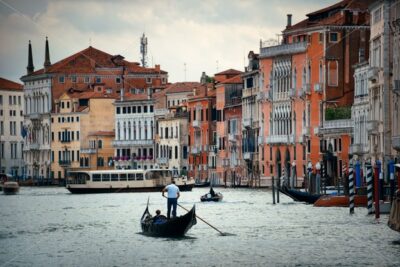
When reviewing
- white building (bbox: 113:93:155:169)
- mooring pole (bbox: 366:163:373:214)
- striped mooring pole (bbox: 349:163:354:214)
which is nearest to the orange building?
striped mooring pole (bbox: 349:163:354:214)

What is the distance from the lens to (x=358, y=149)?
233 feet

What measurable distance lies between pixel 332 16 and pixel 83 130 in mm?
41396

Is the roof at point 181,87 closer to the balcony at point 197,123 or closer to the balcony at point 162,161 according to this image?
the balcony at point 162,161

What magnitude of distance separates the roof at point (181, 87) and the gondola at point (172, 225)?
2830 inches

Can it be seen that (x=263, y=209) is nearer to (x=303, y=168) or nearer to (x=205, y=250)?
(x=205, y=250)

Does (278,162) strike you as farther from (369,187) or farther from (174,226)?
(174,226)

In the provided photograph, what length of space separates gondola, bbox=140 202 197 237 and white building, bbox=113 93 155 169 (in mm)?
73651

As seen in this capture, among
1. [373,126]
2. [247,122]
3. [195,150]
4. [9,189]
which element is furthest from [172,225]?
[195,150]

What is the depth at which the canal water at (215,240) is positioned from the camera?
3697 centimetres

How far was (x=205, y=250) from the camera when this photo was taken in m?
39.2

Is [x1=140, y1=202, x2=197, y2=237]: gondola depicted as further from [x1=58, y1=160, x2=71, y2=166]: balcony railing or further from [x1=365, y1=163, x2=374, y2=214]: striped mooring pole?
[x1=58, y1=160, x2=71, y2=166]: balcony railing

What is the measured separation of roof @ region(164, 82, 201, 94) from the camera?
115 m

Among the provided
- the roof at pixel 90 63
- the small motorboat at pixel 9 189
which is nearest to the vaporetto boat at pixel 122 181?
the small motorboat at pixel 9 189

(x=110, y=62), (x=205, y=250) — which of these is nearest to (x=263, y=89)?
(x=110, y=62)
